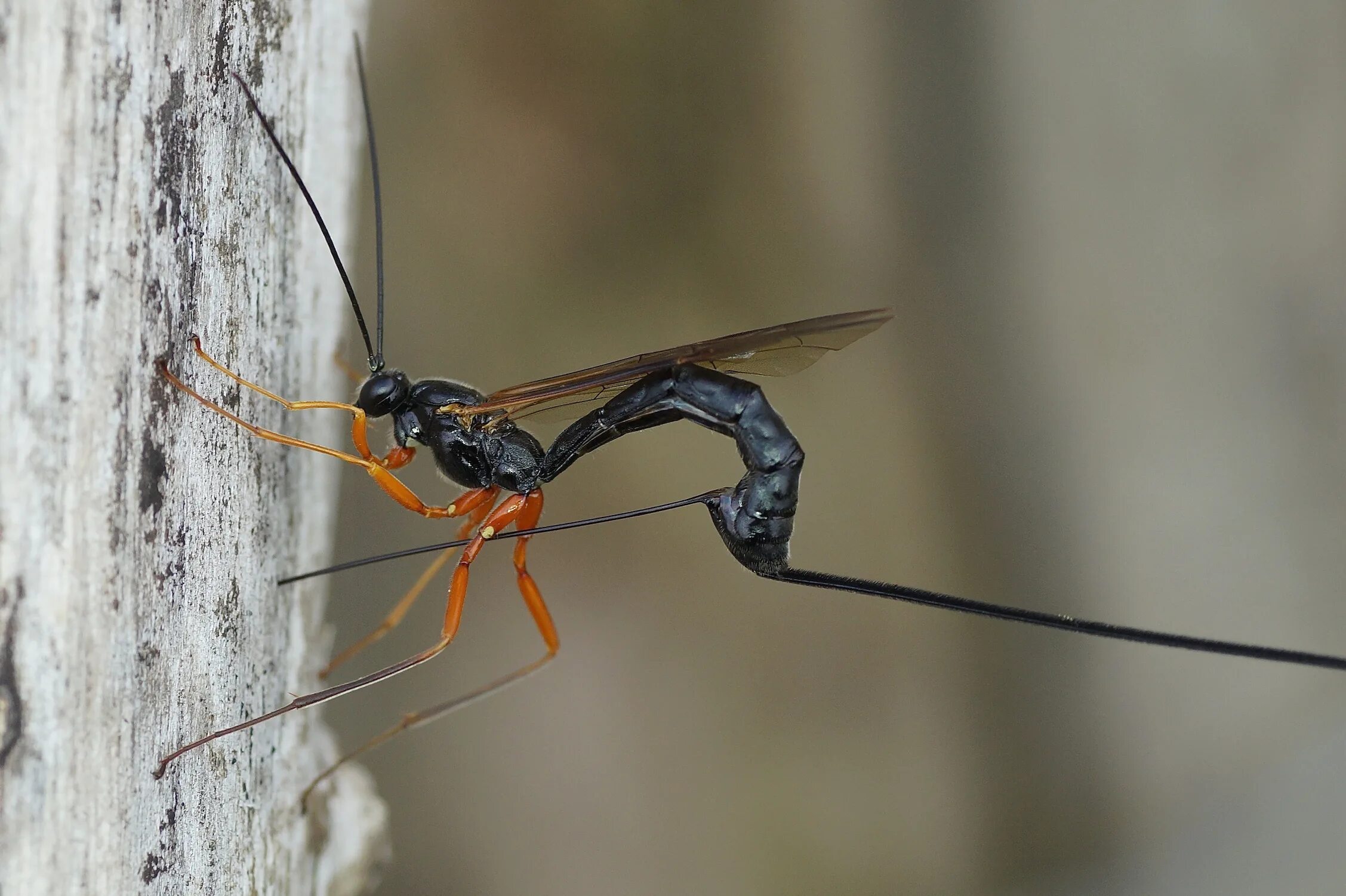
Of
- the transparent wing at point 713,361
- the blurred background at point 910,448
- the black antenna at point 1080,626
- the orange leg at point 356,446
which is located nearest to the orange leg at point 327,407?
the orange leg at point 356,446

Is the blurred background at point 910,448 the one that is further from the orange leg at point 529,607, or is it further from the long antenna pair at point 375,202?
the long antenna pair at point 375,202

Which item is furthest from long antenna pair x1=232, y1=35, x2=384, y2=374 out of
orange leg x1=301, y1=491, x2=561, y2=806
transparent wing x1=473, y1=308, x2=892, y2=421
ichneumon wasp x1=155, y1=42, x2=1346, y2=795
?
orange leg x1=301, y1=491, x2=561, y2=806

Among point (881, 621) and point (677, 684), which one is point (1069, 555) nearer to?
point (881, 621)

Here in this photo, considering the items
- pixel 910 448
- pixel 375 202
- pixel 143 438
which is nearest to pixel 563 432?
pixel 375 202

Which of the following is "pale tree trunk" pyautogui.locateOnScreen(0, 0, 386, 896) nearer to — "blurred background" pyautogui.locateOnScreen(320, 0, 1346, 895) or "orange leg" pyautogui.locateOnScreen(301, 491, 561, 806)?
"orange leg" pyautogui.locateOnScreen(301, 491, 561, 806)

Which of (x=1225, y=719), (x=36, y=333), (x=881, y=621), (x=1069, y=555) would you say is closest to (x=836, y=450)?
(x=881, y=621)

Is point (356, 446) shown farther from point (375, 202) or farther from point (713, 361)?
point (713, 361)

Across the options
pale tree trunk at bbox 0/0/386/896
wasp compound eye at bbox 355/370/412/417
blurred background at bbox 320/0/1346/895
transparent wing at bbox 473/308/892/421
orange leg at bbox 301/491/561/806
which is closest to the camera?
pale tree trunk at bbox 0/0/386/896
